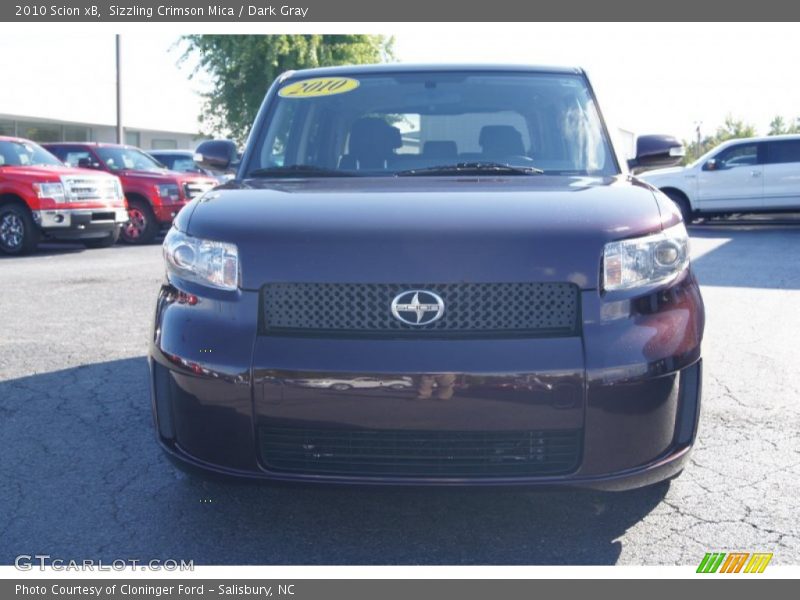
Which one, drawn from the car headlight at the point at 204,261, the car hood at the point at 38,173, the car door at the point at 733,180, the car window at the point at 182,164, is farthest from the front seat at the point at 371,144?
the car window at the point at 182,164

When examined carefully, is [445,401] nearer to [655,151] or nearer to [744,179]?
[655,151]

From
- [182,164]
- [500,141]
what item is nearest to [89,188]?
[182,164]

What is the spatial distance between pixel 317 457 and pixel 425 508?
28.0 inches

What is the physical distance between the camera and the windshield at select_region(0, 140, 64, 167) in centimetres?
1384

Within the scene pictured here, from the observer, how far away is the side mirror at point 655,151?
4641 millimetres

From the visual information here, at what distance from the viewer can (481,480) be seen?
2.93m

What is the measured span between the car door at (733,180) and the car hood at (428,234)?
15769mm

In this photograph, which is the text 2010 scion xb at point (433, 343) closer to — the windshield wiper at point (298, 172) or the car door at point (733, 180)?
the windshield wiper at point (298, 172)

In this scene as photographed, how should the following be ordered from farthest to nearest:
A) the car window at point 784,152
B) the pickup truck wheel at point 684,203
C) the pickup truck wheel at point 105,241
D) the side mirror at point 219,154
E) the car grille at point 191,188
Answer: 1. the pickup truck wheel at point 684,203
2. the car window at point 784,152
3. the car grille at point 191,188
4. the pickup truck wheel at point 105,241
5. the side mirror at point 219,154

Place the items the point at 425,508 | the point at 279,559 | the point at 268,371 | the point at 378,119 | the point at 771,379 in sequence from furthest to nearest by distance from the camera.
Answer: the point at 771,379 < the point at 378,119 < the point at 425,508 < the point at 279,559 < the point at 268,371

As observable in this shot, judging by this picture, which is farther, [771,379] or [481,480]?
[771,379]

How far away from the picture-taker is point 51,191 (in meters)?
13.5
